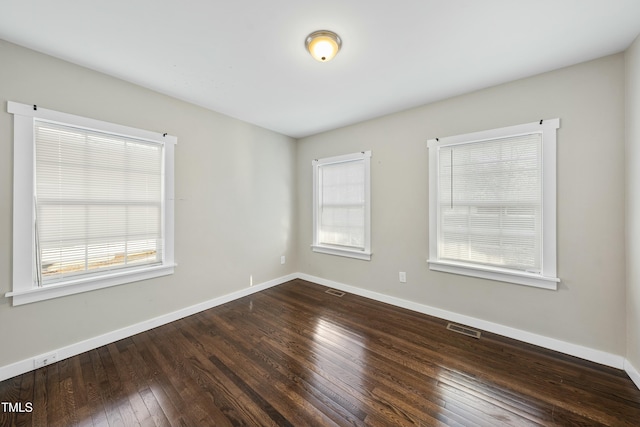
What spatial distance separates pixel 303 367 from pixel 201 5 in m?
2.67

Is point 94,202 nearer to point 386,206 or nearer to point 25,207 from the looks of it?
point 25,207

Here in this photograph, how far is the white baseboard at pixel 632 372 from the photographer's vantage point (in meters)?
1.73

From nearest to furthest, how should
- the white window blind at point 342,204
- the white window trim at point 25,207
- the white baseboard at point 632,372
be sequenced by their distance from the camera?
1. the white baseboard at point 632,372
2. the white window trim at point 25,207
3. the white window blind at point 342,204

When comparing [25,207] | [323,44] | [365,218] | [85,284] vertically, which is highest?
[323,44]

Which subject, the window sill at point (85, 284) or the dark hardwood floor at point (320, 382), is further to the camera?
the window sill at point (85, 284)

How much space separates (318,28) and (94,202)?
2.46 metres

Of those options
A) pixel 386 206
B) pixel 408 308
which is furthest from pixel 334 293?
pixel 386 206

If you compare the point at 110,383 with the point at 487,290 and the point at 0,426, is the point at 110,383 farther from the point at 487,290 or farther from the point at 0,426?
the point at 487,290

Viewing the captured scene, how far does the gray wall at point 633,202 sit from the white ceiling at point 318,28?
9.5 inches

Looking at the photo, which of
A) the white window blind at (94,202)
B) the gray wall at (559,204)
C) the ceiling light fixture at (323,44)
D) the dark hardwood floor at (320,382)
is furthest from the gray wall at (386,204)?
the ceiling light fixture at (323,44)

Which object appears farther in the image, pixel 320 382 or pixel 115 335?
pixel 115 335

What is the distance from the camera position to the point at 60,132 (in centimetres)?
204

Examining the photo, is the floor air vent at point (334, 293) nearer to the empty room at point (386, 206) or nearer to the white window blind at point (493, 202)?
the empty room at point (386, 206)

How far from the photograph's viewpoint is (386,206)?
10.6ft
